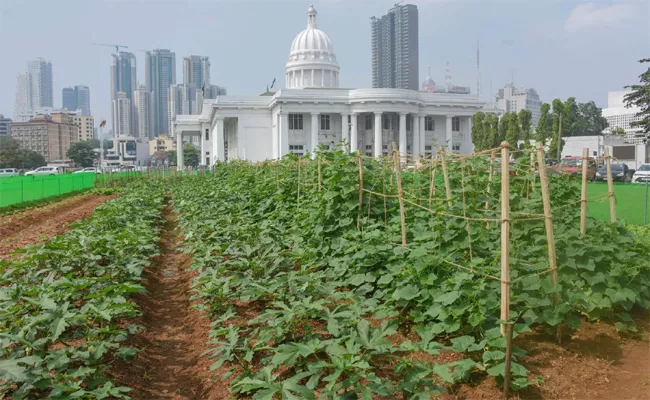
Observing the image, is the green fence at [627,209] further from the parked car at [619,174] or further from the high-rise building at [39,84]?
the high-rise building at [39,84]

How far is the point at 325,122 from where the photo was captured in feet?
193

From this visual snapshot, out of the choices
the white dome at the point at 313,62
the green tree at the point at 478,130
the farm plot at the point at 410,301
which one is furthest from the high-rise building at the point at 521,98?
the farm plot at the point at 410,301

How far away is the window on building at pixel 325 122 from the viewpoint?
58.5 meters

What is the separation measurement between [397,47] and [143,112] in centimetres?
10340

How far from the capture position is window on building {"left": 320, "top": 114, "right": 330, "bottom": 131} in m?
58.5

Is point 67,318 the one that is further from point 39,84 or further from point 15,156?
point 39,84

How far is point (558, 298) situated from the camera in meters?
5.23

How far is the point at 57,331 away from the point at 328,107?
52.7m

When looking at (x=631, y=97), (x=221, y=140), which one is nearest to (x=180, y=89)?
(x=221, y=140)

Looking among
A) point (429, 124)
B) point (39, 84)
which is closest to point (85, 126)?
point (39, 84)

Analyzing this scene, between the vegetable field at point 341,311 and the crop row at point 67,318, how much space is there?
21 mm

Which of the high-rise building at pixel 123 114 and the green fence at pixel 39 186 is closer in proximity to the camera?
the green fence at pixel 39 186

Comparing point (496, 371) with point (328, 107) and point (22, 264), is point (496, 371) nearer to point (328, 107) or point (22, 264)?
point (22, 264)

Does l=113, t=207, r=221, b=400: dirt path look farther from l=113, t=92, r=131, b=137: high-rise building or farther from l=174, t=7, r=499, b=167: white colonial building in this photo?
l=113, t=92, r=131, b=137: high-rise building
